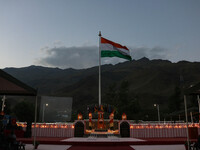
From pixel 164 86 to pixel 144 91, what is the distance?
56.9ft

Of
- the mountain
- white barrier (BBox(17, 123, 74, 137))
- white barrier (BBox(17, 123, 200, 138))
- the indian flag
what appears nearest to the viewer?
white barrier (BBox(17, 123, 200, 138))

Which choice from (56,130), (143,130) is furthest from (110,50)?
(56,130)

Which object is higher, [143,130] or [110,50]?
[110,50]

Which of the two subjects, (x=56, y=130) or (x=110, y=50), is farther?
(x=110, y=50)

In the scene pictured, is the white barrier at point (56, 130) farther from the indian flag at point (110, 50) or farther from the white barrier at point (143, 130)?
the indian flag at point (110, 50)

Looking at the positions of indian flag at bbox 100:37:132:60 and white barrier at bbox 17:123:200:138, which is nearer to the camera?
white barrier at bbox 17:123:200:138

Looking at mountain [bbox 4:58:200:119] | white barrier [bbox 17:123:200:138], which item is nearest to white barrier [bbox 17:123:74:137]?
white barrier [bbox 17:123:200:138]

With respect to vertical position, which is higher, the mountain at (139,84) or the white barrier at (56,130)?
the mountain at (139,84)

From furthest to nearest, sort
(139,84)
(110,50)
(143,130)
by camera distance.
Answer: (139,84) < (110,50) < (143,130)

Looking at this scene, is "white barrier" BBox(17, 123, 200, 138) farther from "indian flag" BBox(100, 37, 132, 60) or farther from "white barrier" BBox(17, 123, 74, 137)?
"indian flag" BBox(100, 37, 132, 60)

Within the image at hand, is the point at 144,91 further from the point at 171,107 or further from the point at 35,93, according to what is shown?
the point at 35,93

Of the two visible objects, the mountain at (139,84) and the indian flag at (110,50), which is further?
the mountain at (139,84)

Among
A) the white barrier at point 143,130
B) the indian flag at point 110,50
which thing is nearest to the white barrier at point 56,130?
the white barrier at point 143,130

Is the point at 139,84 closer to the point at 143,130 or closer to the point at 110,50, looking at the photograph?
the point at 110,50
